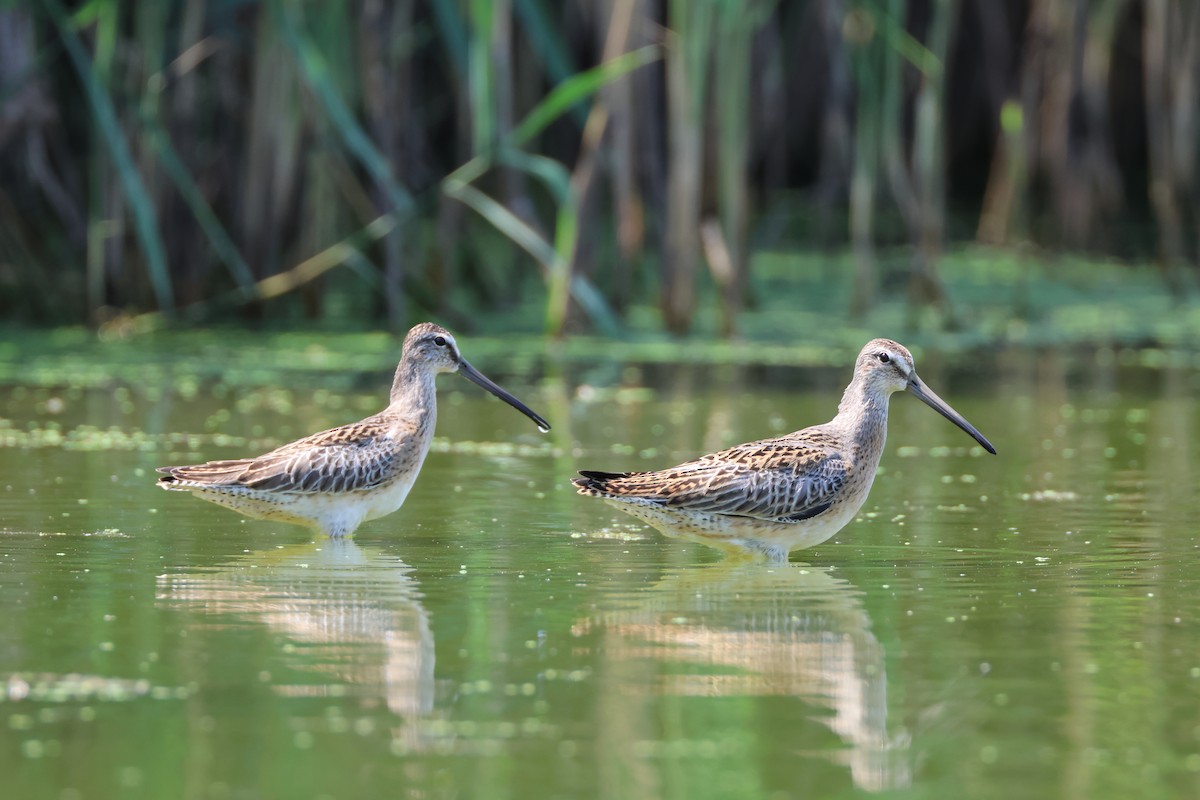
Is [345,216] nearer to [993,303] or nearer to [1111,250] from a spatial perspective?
[993,303]

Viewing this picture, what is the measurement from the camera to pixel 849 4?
1366 centimetres

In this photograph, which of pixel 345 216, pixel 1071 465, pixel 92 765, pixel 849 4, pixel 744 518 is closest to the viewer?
pixel 92 765

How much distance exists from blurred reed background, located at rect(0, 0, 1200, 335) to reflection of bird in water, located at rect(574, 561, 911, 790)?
17.7ft

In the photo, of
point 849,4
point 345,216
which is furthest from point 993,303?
point 345,216

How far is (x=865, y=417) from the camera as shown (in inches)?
292

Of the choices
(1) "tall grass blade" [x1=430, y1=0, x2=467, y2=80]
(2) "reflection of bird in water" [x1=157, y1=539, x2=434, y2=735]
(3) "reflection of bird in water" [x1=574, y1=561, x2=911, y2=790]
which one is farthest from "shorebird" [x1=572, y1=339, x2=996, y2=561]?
(1) "tall grass blade" [x1=430, y1=0, x2=467, y2=80]

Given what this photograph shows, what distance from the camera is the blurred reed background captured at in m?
11.9

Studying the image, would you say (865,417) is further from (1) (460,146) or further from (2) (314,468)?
(1) (460,146)

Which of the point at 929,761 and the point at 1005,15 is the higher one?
the point at 1005,15

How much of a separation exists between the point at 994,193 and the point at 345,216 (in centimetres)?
668

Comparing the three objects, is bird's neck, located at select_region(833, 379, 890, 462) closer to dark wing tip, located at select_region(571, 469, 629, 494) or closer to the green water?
the green water

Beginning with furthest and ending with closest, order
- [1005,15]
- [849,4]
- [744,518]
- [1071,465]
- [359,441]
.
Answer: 1. [1005,15]
2. [849,4]
3. [1071,465]
4. [359,441]
5. [744,518]

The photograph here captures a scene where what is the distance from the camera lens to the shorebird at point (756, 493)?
6.88m


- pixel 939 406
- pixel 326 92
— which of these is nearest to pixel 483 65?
pixel 326 92
